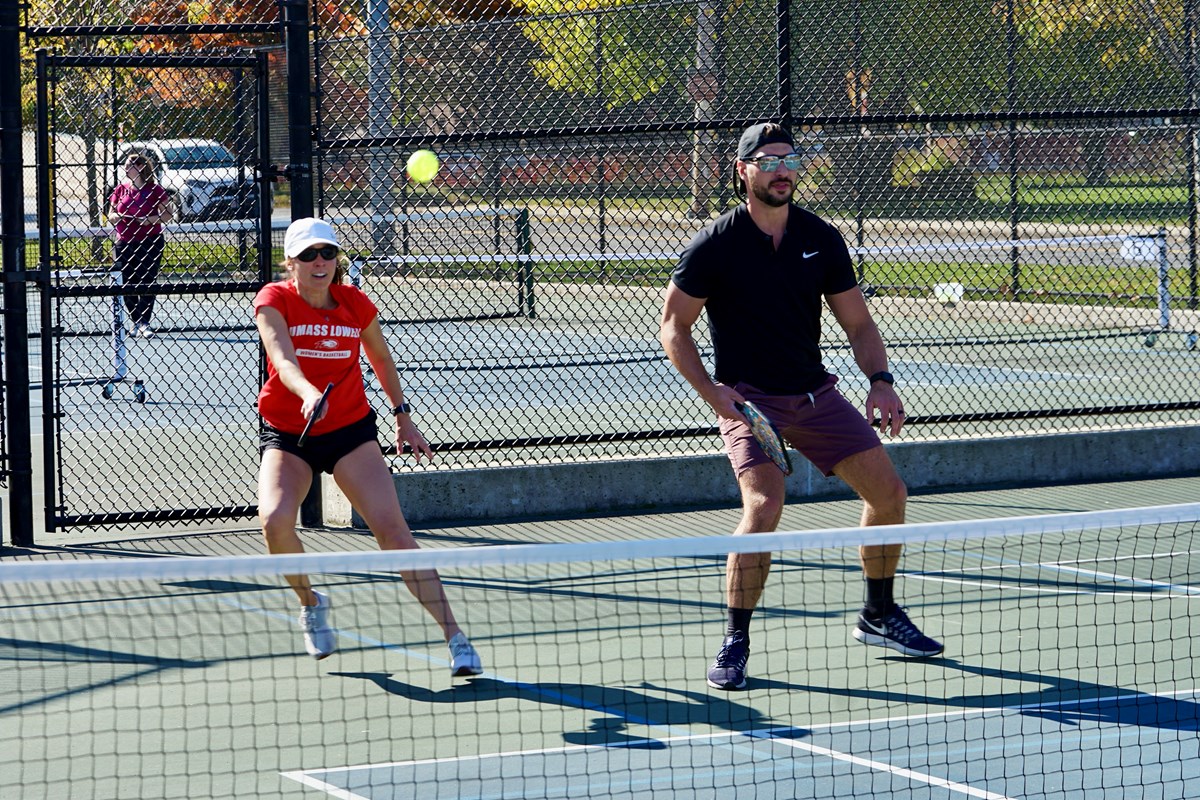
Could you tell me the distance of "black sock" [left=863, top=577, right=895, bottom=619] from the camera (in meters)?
6.39

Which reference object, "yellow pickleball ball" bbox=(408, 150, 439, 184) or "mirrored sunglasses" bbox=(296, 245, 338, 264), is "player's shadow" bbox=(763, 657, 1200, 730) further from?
"yellow pickleball ball" bbox=(408, 150, 439, 184)

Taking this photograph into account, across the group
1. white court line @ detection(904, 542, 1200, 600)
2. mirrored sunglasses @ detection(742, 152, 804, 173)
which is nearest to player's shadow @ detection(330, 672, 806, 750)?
mirrored sunglasses @ detection(742, 152, 804, 173)

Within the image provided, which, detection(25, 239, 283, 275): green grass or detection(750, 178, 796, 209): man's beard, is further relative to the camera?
detection(25, 239, 283, 275): green grass

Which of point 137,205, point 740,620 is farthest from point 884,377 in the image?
point 137,205

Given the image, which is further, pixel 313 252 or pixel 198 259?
pixel 198 259

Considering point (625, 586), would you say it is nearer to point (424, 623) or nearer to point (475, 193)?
point (424, 623)

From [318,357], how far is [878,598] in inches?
90.7

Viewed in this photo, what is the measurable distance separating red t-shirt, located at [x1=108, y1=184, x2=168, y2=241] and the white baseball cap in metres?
3.86

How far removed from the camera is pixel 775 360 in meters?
6.29

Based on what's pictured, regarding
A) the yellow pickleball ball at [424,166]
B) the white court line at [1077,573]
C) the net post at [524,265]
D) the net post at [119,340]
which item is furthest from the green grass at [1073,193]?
the white court line at [1077,573]

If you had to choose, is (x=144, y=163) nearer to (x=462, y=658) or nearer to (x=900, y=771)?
(x=462, y=658)

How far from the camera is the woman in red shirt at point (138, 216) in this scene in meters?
9.38

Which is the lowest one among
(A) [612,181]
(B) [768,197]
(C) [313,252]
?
(C) [313,252]

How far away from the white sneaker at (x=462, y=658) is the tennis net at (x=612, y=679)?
79 mm
